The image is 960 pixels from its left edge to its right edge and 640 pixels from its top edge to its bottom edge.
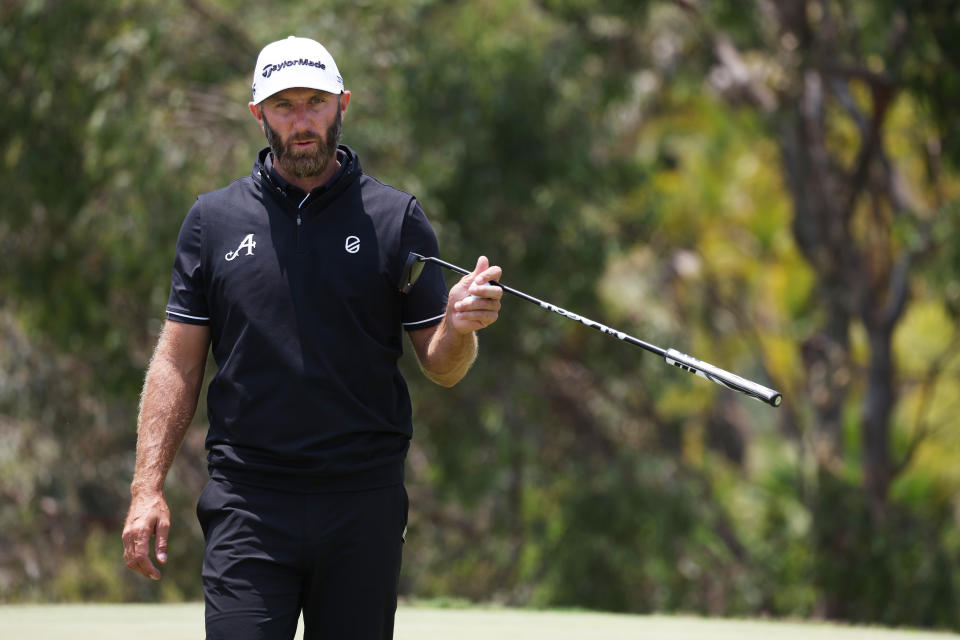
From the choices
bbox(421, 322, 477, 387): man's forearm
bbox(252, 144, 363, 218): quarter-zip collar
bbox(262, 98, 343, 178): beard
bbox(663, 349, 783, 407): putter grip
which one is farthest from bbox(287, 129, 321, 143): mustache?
bbox(663, 349, 783, 407): putter grip

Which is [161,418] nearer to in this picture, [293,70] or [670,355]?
[293,70]

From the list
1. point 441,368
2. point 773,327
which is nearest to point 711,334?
point 773,327

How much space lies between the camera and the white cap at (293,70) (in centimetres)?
357

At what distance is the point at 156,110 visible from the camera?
13.3 m

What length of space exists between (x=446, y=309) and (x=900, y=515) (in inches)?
523

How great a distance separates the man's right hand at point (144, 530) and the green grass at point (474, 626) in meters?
2.09

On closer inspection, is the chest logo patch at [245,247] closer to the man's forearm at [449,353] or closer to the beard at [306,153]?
the beard at [306,153]

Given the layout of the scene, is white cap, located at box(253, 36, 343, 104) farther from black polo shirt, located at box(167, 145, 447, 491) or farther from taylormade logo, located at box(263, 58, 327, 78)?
black polo shirt, located at box(167, 145, 447, 491)

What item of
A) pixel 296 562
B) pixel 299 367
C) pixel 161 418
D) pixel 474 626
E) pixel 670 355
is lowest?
pixel 474 626

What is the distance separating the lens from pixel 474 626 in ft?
20.1

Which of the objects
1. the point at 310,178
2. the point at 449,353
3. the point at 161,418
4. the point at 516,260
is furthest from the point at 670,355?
the point at 516,260

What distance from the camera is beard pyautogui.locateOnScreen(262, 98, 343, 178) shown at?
3.57 m

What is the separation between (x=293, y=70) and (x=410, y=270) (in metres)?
0.56

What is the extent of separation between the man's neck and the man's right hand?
32.6 inches
